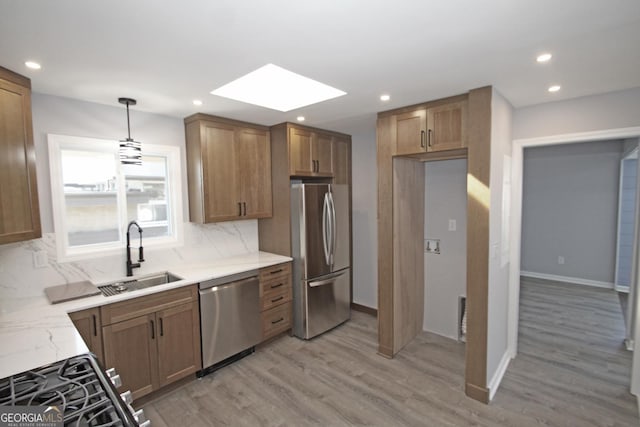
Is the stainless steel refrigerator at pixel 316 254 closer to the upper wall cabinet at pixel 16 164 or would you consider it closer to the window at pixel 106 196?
the window at pixel 106 196

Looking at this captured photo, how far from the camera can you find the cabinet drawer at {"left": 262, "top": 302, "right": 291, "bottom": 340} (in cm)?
331

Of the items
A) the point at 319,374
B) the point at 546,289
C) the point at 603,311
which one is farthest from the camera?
the point at 546,289

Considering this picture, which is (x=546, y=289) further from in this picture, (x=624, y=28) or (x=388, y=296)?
(x=624, y=28)

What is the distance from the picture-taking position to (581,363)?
2984mm

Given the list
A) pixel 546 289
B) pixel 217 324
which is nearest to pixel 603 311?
pixel 546 289

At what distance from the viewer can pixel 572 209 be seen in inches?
207

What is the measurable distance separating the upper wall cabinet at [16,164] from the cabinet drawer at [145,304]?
71cm

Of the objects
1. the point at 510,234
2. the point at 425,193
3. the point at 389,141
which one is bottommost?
the point at 510,234

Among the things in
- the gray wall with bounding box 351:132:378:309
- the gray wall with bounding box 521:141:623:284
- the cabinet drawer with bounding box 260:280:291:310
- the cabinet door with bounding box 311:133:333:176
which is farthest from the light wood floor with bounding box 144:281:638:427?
the cabinet door with bounding box 311:133:333:176

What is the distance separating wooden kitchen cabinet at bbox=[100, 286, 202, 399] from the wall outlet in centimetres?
74

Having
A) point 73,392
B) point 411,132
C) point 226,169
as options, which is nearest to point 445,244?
point 411,132

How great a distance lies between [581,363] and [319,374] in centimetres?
254

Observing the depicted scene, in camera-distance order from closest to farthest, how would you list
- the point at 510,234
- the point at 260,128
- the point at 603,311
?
the point at 510,234 → the point at 260,128 → the point at 603,311

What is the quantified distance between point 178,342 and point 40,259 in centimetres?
126
